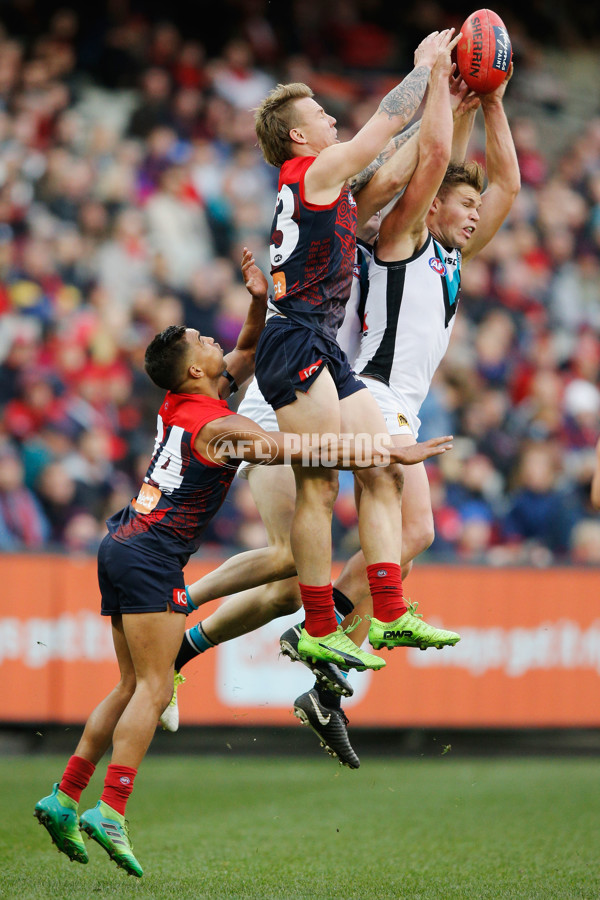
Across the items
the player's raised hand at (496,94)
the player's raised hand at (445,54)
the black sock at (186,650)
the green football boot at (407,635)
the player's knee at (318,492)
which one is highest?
the player's raised hand at (445,54)

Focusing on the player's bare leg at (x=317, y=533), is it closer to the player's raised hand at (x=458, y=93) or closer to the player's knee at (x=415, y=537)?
the player's knee at (x=415, y=537)

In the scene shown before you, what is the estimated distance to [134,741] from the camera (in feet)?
17.6

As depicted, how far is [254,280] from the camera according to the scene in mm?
5750

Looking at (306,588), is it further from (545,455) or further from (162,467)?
(545,455)

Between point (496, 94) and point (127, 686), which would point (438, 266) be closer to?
point (496, 94)

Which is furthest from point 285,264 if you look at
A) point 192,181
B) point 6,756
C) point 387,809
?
point 192,181

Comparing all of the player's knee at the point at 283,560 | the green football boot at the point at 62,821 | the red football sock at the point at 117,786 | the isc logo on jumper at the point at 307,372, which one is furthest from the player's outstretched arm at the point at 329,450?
the green football boot at the point at 62,821

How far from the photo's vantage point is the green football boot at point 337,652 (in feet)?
16.6

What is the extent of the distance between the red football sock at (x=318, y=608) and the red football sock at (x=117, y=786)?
1.11 metres

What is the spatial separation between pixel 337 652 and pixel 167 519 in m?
1.04

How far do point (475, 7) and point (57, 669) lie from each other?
455 inches

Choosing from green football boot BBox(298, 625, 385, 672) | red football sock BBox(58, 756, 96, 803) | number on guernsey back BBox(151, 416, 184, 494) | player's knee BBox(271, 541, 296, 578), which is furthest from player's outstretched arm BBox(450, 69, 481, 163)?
red football sock BBox(58, 756, 96, 803)

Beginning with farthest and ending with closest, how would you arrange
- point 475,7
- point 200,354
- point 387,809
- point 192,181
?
point 475,7 → point 192,181 → point 387,809 → point 200,354

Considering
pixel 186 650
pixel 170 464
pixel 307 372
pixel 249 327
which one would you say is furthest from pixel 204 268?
pixel 307 372
